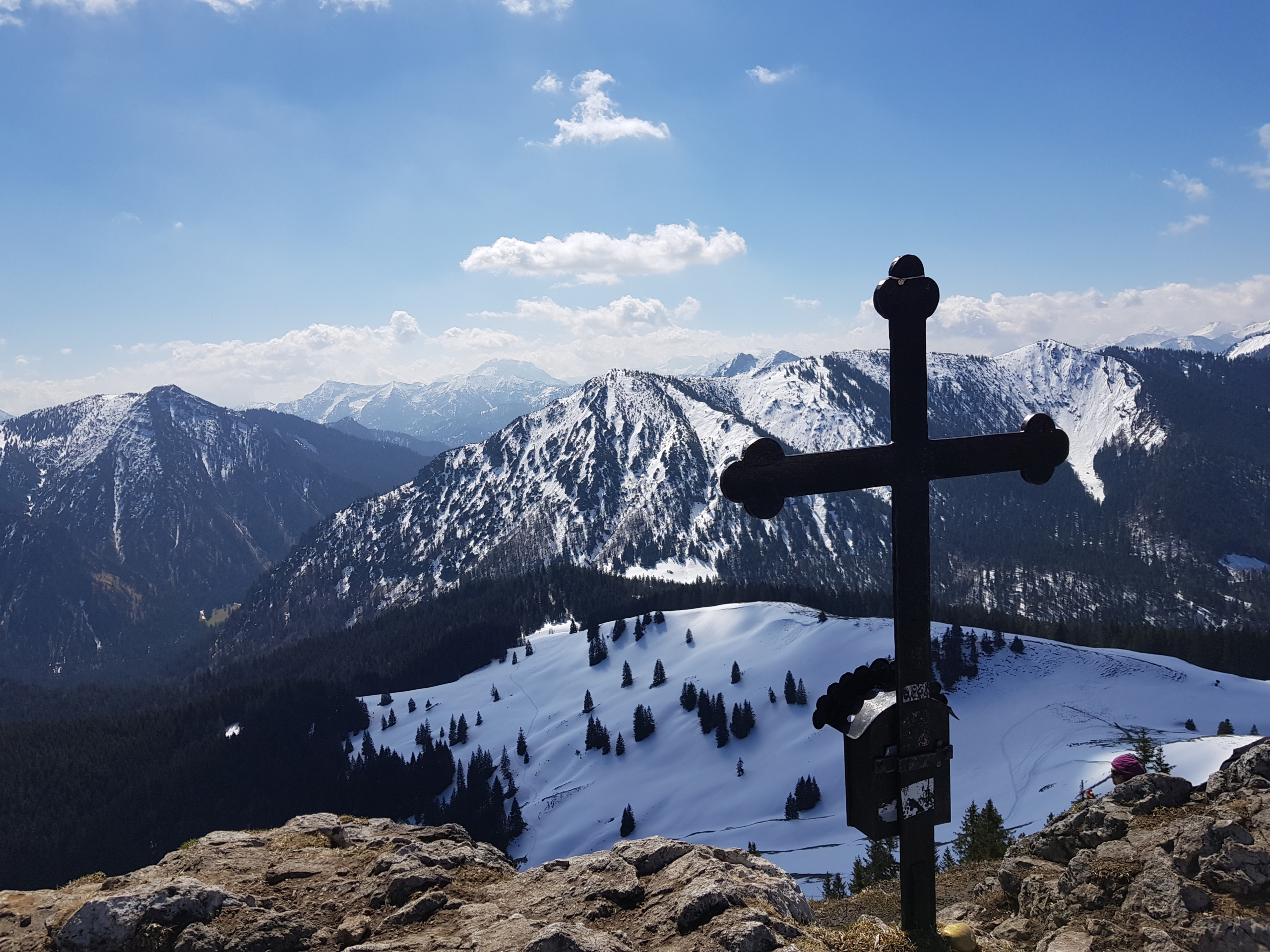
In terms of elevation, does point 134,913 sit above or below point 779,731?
above

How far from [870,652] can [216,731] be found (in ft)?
457

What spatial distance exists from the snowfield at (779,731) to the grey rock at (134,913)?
64.3m

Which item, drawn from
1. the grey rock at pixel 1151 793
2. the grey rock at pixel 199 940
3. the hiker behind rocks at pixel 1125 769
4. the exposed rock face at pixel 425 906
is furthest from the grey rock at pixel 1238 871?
the grey rock at pixel 199 940

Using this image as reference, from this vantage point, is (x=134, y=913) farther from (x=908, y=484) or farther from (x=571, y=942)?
(x=908, y=484)

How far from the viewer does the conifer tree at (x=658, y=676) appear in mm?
135250

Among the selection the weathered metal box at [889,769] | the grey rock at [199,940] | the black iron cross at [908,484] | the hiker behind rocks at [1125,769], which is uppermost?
the black iron cross at [908,484]

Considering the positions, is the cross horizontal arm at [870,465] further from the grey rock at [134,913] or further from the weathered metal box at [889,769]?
the grey rock at [134,913]

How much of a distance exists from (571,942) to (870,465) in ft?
17.2

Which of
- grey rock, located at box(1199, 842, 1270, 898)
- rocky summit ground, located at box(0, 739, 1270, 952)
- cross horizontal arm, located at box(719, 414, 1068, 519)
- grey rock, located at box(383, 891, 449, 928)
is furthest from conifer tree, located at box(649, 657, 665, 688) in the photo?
cross horizontal arm, located at box(719, 414, 1068, 519)

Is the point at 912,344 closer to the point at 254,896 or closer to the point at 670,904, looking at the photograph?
the point at 670,904

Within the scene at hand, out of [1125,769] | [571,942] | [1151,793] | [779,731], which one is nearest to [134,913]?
[571,942]

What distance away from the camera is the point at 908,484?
684 centimetres

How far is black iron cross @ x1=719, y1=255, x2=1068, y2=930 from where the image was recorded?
20.9 feet

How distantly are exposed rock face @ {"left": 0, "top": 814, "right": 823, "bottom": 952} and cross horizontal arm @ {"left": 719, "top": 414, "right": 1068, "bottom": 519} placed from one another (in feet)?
13.2
